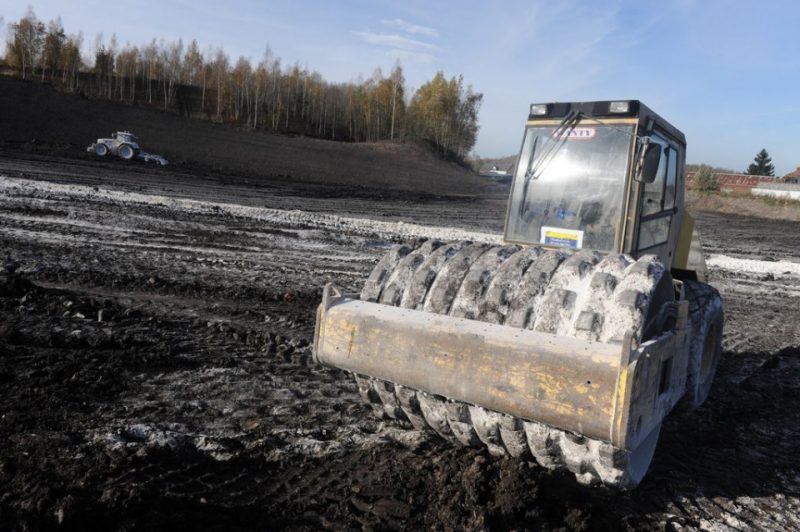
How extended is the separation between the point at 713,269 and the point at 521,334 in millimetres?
11862

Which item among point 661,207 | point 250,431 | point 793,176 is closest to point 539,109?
point 661,207

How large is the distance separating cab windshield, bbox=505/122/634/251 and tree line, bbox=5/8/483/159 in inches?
2307

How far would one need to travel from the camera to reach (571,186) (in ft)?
16.9

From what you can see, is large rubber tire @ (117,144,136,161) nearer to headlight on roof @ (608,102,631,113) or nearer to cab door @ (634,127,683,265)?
cab door @ (634,127,683,265)

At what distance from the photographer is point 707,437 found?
4.44 metres

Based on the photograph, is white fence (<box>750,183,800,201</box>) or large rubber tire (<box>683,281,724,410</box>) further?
white fence (<box>750,183,800,201</box>)

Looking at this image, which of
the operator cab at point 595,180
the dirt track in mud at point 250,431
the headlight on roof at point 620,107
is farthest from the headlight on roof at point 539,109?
the dirt track in mud at point 250,431

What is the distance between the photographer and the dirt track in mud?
3016 mm

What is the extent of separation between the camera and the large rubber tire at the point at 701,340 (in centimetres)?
421

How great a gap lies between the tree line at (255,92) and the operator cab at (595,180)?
58628 mm

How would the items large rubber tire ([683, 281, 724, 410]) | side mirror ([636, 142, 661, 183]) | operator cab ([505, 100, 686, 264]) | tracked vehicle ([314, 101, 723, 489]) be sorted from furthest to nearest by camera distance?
operator cab ([505, 100, 686, 264]), side mirror ([636, 142, 661, 183]), large rubber tire ([683, 281, 724, 410]), tracked vehicle ([314, 101, 723, 489])

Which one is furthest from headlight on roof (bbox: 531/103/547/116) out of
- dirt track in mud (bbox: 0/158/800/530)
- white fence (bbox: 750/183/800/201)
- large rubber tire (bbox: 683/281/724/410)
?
white fence (bbox: 750/183/800/201)

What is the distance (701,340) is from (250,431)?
3.10m

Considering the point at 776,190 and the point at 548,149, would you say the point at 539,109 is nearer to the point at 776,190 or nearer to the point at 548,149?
the point at 548,149
